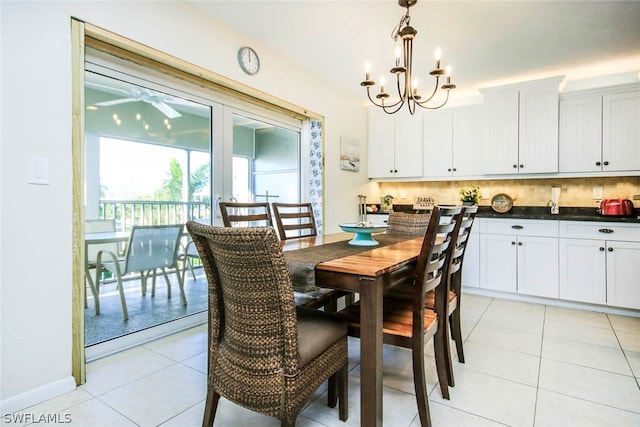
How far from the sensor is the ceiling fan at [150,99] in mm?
2279

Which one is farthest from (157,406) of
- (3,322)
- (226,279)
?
(226,279)

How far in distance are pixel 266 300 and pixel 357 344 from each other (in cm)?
150

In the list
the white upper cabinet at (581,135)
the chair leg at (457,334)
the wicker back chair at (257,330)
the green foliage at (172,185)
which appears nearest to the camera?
the wicker back chair at (257,330)

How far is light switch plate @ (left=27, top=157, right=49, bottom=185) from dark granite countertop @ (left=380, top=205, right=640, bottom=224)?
3.85 meters

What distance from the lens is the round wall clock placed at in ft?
9.25

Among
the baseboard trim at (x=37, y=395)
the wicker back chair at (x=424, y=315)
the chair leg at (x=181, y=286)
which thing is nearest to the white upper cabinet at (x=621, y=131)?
the wicker back chair at (x=424, y=315)

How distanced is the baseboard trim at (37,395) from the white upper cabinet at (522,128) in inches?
165

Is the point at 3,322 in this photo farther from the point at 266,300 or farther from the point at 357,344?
the point at 357,344

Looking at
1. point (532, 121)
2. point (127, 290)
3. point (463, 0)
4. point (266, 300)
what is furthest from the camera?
point (532, 121)

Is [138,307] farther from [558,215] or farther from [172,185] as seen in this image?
[558,215]

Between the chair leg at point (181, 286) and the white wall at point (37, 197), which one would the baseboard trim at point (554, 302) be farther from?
the white wall at point (37, 197)

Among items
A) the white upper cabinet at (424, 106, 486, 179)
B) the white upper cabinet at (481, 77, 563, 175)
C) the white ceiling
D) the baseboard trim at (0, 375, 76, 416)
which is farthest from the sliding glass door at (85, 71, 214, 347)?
the white upper cabinet at (481, 77, 563, 175)

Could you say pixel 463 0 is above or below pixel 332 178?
above

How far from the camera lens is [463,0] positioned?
7.54 ft
